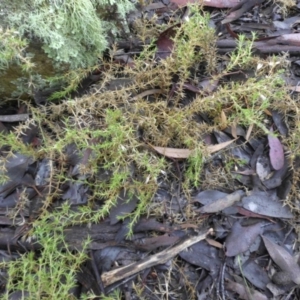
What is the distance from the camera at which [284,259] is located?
4.95ft

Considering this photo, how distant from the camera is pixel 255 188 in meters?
1.62

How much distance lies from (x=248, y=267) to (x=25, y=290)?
31.1 inches

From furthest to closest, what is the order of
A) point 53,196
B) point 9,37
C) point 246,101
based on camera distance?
point 246,101
point 53,196
point 9,37

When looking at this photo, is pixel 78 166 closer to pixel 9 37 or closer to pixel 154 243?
pixel 154 243

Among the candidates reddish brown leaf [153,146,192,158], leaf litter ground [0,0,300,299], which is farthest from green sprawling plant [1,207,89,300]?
reddish brown leaf [153,146,192,158]

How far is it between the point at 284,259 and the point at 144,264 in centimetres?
51

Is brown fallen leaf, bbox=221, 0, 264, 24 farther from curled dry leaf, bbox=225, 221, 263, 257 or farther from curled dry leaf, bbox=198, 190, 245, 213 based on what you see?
curled dry leaf, bbox=225, 221, 263, 257

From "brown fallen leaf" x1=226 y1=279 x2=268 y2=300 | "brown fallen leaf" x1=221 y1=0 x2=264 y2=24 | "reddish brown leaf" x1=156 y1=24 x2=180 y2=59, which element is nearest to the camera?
"brown fallen leaf" x1=226 y1=279 x2=268 y2=300

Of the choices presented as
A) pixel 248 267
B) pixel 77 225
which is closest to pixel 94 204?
pixel 77 225

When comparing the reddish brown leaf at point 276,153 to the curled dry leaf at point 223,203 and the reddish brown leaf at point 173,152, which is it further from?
the reddish brown leaf at point 173,152

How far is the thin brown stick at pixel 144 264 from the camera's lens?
4.73ft

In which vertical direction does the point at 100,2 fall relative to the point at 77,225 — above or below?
above

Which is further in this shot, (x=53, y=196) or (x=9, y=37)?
(x=53, y=196)

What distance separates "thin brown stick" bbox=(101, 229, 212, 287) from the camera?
1.44m
